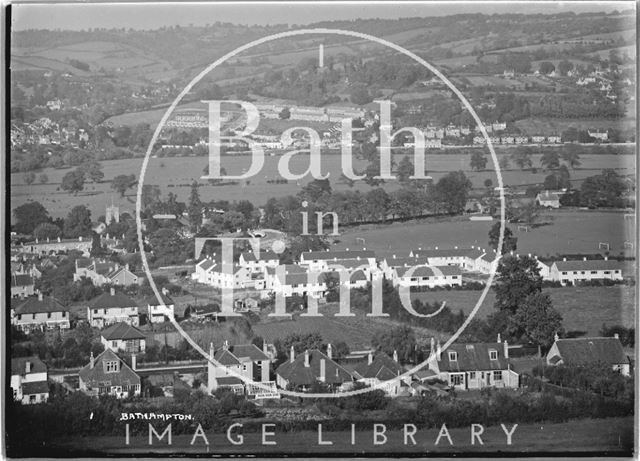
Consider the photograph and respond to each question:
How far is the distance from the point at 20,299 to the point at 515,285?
158 inches

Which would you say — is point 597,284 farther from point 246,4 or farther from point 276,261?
point 246,4

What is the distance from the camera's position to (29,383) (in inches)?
560

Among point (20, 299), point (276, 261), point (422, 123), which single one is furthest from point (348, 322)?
point (20, 299)

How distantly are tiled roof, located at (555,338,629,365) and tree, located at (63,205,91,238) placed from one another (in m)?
3.95

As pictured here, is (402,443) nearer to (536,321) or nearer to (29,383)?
(536,321)

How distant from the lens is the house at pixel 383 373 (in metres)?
14.3

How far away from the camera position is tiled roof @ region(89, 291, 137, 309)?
47.4ft

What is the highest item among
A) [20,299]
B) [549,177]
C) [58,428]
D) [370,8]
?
[370,8]

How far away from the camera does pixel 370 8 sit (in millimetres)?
14352

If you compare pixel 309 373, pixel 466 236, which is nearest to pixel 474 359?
pixel 466 236

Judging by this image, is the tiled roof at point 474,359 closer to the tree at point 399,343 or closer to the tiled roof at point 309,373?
the tree at point 399,343

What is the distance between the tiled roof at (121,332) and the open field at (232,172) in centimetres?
93

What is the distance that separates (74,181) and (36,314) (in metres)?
1.13
